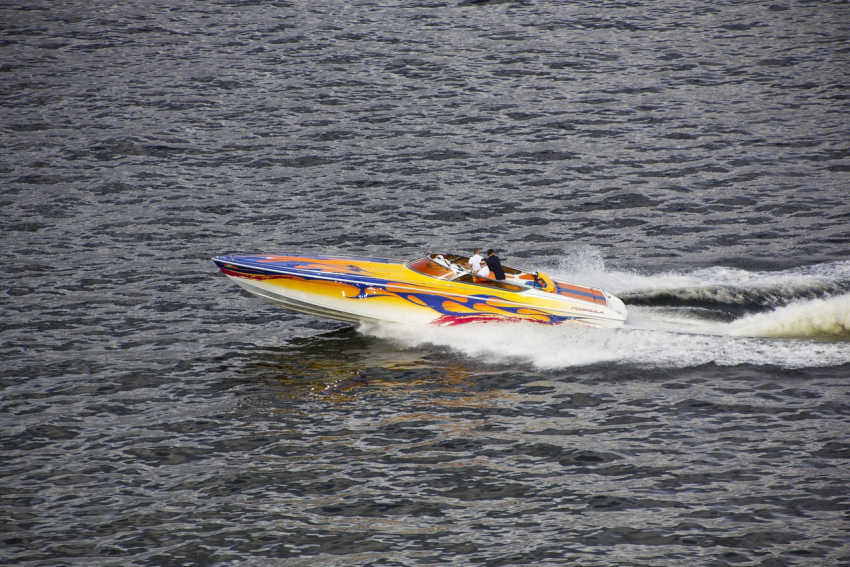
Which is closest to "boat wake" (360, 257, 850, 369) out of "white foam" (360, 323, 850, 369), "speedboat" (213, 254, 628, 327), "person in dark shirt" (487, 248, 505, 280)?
"white foam" (360, 323, 850, 369)

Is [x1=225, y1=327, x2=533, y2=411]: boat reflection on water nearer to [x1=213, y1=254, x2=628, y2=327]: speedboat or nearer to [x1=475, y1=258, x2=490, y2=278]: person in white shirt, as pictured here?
[x1=213, y1=254, x2=628, y2=327]: speedboat

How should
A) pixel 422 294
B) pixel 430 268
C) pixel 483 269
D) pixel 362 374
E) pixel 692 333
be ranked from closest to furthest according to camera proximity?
pixel 362 374
pixel 692 333
pixel 422 294
pixel 483 269
pixel 430 268

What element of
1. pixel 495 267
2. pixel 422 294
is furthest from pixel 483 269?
pixel 422 294

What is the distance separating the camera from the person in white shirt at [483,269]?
21844mm

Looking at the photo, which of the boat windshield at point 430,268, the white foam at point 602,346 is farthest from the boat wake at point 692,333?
the boat windshield at point 430,268

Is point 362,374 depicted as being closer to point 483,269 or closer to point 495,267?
point 483,269

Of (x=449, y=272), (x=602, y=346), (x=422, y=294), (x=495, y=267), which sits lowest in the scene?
(x=602, y=346)

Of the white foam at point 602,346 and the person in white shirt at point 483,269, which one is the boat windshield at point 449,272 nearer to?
the person in white shirt at point 483,269

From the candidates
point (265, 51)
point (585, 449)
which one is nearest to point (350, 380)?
point (585, 449)

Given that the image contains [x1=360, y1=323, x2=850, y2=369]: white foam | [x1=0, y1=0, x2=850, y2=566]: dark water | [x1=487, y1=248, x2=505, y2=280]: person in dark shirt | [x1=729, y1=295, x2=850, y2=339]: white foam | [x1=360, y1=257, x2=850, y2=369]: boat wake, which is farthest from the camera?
[x1=487, y1=248, x2=505, y2=280]: person in dark shirt

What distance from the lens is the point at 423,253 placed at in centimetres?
2678

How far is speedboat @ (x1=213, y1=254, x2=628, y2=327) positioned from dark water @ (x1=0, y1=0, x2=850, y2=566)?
47 centimetres

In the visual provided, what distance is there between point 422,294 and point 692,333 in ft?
20.3

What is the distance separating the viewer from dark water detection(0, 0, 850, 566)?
15.5 metres
